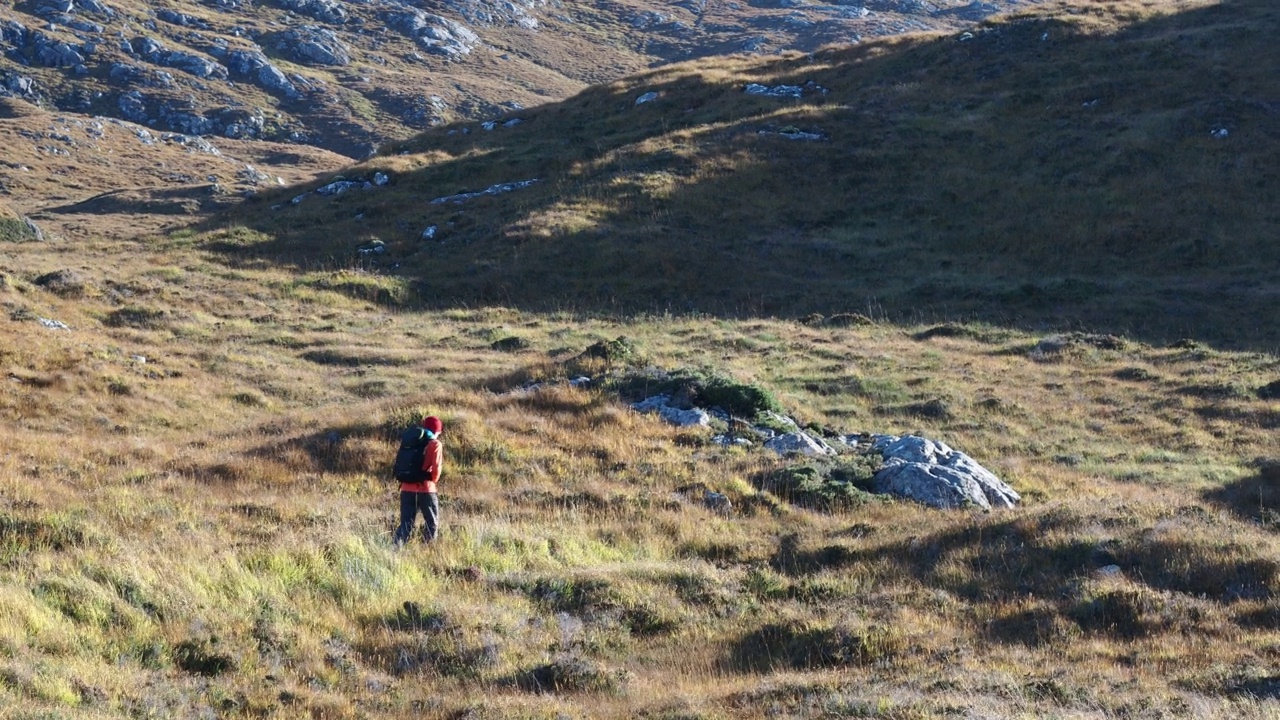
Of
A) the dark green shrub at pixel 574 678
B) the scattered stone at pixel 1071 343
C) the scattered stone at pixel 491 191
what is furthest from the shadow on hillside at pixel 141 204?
the dark green shrub at pixel 574 678

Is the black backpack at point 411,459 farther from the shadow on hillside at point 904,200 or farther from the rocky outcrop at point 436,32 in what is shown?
the rocky outcrop at point 436,32

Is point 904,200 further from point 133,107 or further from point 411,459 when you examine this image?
point 133,107

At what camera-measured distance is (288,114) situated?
112m

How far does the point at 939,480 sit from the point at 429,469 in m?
6.90

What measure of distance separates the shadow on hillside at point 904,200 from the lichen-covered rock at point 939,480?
15.5 m

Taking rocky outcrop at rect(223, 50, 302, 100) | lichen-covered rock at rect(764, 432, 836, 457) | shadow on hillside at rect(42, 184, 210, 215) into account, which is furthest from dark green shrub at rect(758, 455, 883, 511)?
rocky outcrop at rect(223, 50, 302, 100)

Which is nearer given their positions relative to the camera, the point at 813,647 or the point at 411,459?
the point at 813,647

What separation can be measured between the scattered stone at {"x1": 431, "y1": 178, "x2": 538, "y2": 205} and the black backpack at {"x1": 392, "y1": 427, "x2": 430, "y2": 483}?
109 feet

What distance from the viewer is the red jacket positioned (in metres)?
10.4

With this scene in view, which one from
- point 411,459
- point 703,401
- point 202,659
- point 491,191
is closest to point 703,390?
point 703,401

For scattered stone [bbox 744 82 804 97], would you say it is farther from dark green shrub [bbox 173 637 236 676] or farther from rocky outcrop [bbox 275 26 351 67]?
rocky outcrop [bbox 275 26 351 67]

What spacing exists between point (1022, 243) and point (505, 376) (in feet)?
76.0

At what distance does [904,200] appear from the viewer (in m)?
39.1

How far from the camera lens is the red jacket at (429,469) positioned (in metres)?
10.4
